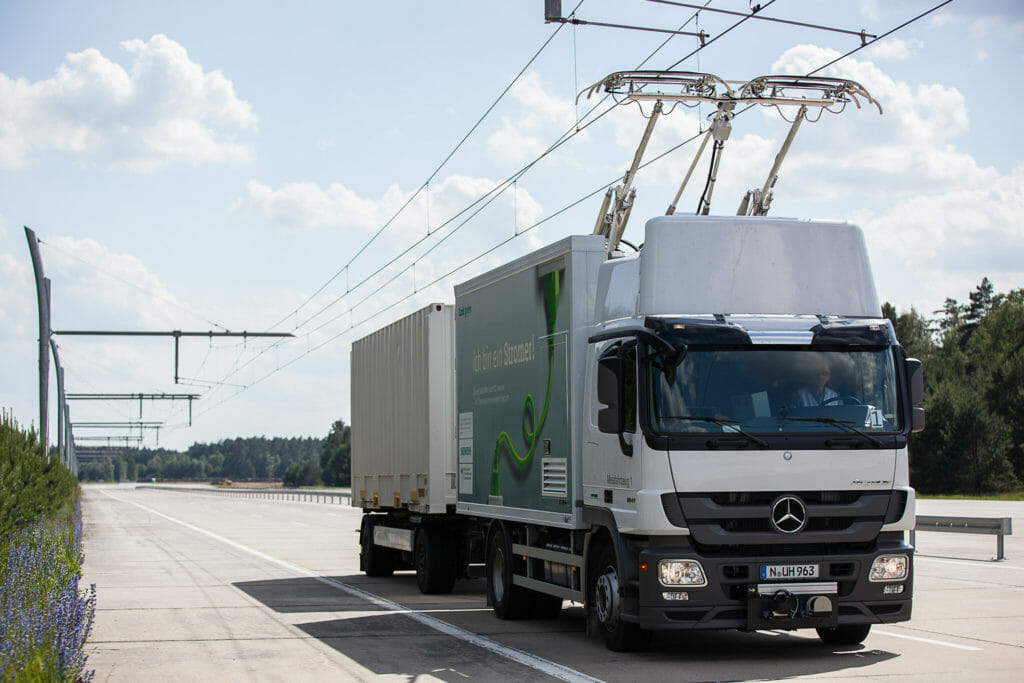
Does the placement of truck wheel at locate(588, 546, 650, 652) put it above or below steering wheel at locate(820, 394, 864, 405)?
below

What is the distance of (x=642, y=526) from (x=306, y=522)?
36.3m

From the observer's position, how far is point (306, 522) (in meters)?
45.4

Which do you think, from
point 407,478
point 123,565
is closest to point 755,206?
point 407,478

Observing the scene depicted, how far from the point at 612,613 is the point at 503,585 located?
333 cm

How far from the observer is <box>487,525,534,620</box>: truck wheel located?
46.0 ft

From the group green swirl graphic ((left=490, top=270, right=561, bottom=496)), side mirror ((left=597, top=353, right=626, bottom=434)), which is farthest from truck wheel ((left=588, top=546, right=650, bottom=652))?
green swirl graphic ((left=490, top=270, right=561, bottom=496))

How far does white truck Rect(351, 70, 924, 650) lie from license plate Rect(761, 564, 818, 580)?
0.05 ft

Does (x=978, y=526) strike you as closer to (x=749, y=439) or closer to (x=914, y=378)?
(x=914, y=378)

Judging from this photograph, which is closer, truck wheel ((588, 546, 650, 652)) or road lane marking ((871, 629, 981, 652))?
truck wheel ((588, 546, 650, 652))

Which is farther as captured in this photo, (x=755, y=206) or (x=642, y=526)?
(x=755, y=206)

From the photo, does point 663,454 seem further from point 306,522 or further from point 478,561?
point 306,522

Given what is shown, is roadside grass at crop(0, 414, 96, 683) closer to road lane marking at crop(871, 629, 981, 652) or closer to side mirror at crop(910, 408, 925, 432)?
side mirror at crop(910, 408, 925, 432)

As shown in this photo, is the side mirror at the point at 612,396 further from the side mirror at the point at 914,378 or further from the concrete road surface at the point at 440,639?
the side mirror at the point at 914,378

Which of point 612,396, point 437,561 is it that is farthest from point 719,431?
point 437,561
